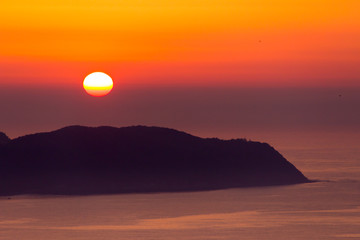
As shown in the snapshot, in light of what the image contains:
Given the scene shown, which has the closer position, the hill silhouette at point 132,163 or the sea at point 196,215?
the sea at point 196,215

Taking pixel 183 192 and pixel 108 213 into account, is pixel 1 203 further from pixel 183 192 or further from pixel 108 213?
pixel 183 192

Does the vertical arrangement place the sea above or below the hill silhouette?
below

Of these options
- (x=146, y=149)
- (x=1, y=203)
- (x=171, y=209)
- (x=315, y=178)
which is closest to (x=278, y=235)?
(x=171, y=209)

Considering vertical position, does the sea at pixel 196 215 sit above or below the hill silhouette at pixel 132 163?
below

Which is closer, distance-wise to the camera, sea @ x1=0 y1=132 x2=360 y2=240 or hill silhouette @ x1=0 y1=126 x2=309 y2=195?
sea @ x1=0 y1=132 x2=360 y2=240
